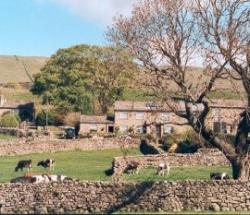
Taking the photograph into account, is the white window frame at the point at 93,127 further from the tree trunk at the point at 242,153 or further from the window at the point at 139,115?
the tree trunk at the point at 242,153

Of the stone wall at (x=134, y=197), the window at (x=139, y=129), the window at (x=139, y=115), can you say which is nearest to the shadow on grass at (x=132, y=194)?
the stone wall at (x=134, y=197)

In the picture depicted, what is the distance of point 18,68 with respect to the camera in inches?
6781

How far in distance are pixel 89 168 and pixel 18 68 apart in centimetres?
13017

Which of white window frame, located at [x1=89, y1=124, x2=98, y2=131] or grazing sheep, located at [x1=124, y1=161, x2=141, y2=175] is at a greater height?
white window frame, located at [x1=89, y1=124, x2=98, y2=131]

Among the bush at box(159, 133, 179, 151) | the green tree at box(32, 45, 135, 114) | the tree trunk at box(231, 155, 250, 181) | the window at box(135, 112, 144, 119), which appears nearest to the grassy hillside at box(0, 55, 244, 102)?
the window at box(135, 112, 144, 119)

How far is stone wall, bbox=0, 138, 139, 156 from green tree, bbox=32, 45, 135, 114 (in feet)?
100

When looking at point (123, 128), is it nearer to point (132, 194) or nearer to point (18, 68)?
point (132, 194)

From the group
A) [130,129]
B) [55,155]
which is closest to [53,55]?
[130,129]

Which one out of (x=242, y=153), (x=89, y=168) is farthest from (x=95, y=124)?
(x=242, y=153)

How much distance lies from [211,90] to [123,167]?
11.6 m

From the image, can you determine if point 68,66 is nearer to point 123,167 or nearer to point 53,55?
point 53,55

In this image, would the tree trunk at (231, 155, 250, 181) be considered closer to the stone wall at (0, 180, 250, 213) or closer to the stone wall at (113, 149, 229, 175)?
the stone wall at (0, 180, 250, 213)

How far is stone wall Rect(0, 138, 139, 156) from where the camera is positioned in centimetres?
5884

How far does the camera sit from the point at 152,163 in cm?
4662
